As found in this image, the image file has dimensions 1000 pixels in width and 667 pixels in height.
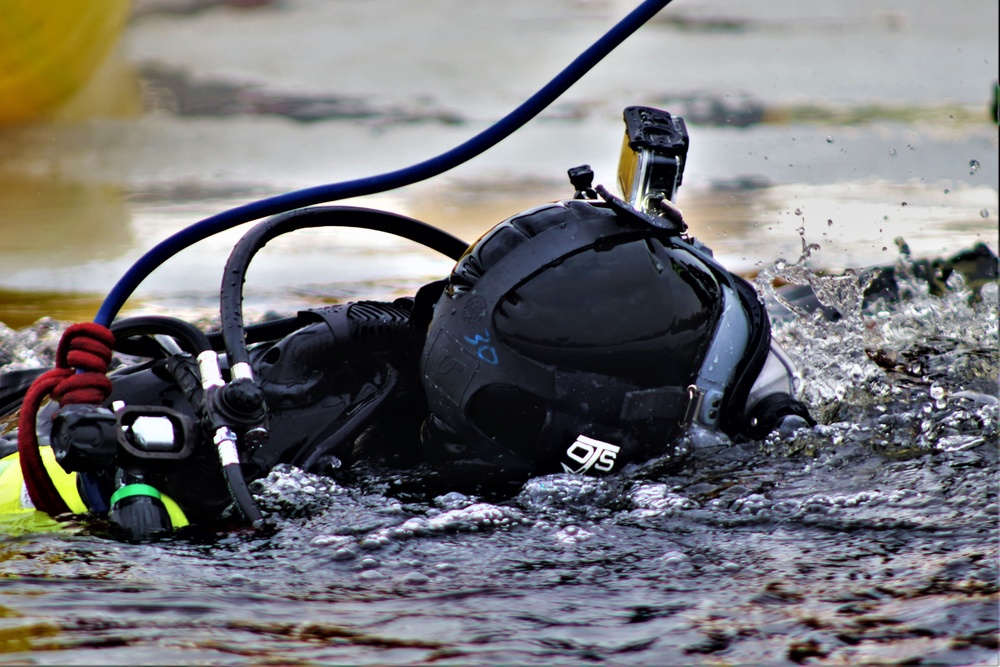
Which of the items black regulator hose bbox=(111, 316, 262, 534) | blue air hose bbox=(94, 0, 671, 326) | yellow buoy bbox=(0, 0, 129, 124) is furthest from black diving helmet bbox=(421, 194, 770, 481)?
yellow buoy bbox=(0, 0, 129, 124)

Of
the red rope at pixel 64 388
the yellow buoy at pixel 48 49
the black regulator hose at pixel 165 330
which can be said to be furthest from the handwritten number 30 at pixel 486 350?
the yellow buoy at pixel 48 49

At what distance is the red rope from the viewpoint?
174 cm

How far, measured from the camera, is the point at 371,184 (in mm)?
2053

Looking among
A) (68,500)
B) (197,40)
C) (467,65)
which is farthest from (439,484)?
(197,40)

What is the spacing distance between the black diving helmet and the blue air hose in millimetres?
245

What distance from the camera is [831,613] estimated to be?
1.51 metres

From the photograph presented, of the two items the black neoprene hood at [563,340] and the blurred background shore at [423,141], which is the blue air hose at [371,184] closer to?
the black neoprene hood at [563,340]

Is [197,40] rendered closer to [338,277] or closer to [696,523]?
[338,277]

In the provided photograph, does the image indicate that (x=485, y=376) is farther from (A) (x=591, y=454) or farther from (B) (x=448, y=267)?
(B) (x=448, y=267)

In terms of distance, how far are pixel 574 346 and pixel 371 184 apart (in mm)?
535

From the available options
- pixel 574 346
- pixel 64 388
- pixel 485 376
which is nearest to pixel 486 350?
pixel 485 376

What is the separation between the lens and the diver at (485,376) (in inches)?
70.2

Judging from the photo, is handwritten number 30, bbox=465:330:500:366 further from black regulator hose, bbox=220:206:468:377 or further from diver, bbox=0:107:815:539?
black regulator hose, bbox=220:206:468:377

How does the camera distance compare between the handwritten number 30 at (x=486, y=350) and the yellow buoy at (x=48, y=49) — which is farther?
the yellow buoy at (x=48, y=49)
